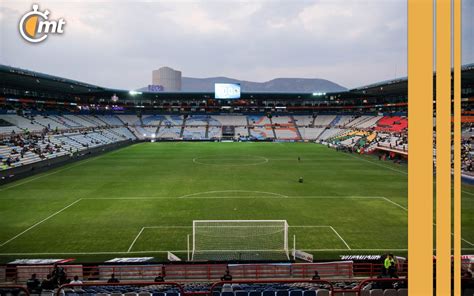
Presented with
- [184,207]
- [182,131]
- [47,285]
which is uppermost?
[182,131]

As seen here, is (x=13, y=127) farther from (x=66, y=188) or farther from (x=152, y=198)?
(x=152, y=198)

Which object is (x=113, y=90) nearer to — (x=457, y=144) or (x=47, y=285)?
(x=47, y=285)

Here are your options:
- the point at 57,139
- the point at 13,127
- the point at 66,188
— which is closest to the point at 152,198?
the point at 66,188

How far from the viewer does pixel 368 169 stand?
4459 centimetres

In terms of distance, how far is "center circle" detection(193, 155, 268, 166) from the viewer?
50000mm

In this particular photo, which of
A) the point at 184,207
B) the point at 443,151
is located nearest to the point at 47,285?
the point at 443,151

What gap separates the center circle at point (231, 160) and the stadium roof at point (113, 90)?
2805cm

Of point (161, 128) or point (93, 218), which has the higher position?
point (161, 128)

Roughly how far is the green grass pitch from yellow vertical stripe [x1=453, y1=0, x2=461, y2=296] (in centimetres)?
455

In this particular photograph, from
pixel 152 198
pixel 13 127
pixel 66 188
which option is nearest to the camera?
pixel 152 198

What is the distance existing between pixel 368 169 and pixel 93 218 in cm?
3446

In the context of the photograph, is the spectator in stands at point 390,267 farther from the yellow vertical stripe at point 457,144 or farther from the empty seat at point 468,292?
the yellow vertical stripe at point 457,144

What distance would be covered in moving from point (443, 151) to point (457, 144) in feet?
0.75

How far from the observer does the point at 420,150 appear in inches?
189
